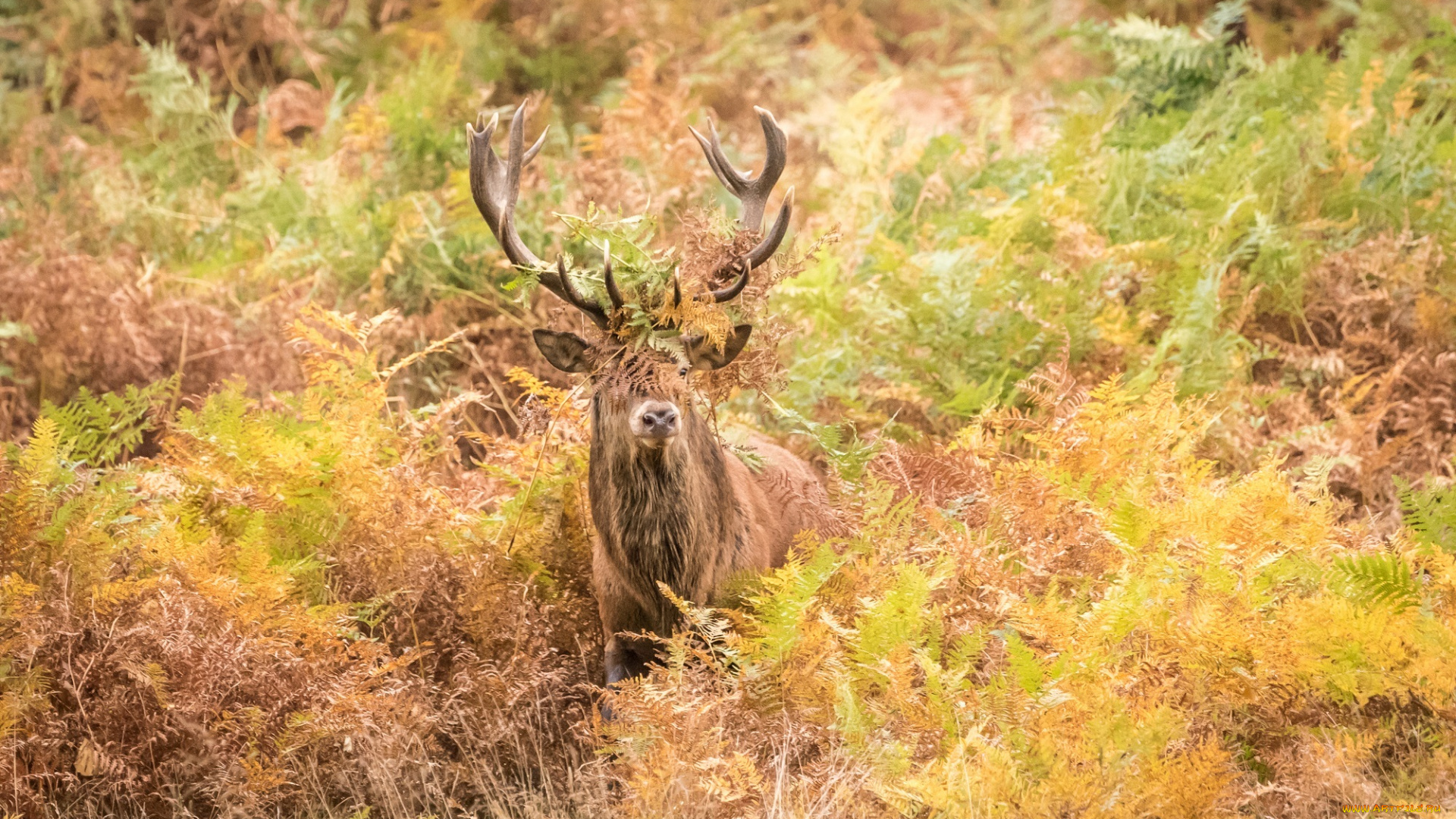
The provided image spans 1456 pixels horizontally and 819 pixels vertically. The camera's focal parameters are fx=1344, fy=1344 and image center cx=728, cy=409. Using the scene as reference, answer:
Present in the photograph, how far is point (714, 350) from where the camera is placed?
5238mm

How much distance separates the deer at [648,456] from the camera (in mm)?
5203

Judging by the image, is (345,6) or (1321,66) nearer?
(1321,66)

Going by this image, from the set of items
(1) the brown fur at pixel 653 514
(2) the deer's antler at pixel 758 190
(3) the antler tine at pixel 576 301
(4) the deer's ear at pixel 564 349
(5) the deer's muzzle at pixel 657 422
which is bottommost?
(1) the brown fur at pixel 653 514

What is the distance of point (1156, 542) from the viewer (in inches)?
186

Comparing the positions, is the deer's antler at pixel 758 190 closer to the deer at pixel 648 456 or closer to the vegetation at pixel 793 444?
the deer at pixel 648 456

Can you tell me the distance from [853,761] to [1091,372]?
3170 mm

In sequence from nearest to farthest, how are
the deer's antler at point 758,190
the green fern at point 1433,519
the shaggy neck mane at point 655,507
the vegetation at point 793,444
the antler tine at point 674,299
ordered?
the vegetation at point 793,444
the green fern at point 1433,519
the antler tine at point 674,299
the deer's antler at point 758,190
the shaggy neck mane at point 655,507

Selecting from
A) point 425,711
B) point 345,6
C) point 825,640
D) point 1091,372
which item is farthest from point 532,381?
point 345,6

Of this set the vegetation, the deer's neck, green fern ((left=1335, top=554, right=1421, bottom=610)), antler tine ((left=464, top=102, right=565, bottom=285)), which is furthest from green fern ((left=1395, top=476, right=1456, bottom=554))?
antler tine ((left=464, top=102, right=565, bottom=285))

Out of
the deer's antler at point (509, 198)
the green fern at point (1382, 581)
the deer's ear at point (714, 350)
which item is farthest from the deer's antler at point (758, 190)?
the green fern at point (1382, 581)

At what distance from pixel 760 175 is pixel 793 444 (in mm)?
1670

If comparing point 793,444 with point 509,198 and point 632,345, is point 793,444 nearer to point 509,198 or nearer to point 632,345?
point 632,345

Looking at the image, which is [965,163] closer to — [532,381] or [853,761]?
Answer: [532,381]

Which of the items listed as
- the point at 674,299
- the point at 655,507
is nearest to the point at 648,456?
the point at 655,507
